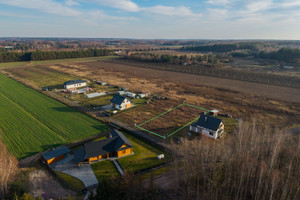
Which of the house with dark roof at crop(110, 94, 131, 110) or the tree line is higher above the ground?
the tree line

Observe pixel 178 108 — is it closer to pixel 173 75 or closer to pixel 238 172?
pixel 238 172

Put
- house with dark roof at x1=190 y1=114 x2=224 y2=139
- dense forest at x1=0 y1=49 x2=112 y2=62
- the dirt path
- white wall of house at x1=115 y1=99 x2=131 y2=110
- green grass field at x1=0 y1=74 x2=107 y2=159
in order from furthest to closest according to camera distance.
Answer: dense forest at x1=0 y1=49 x2=112 y2=62, the dirt path, white wall of house at x1=115 y1=99 x2=131 y2=110, house with dark roof at x1=190 y1=114 x2=224 y2=139, green grass field at x1=0 y1=74 x2=107 y2=159

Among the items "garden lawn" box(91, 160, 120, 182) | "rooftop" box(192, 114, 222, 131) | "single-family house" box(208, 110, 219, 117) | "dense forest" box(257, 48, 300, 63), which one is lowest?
"garden lawn" box(91, 160, 120, 182)

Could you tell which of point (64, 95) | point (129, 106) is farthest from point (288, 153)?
point (64, 95)

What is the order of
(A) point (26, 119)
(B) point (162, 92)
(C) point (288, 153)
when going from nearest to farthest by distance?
(C) point (288, 153)
(A) point (26, 119)
(B) point (162, 92)

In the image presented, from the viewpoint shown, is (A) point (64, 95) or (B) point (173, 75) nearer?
(A) point (64, 95)

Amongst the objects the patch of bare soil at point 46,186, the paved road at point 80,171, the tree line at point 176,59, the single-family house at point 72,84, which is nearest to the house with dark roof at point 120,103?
the paved road at point 80,171

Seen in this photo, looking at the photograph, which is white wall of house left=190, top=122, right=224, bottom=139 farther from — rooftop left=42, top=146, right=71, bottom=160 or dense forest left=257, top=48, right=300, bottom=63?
dense forest left=257, top=48, right=300, bottom=63

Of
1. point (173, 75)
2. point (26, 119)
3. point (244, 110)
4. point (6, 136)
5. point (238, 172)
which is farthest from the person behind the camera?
point (173, 75)

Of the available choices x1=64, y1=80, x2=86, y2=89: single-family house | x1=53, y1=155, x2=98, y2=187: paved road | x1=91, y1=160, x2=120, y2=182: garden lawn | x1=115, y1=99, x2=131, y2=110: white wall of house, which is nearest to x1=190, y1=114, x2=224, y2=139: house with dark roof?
x1=91, y1=160, x2=120, y2=182: garden lawn
